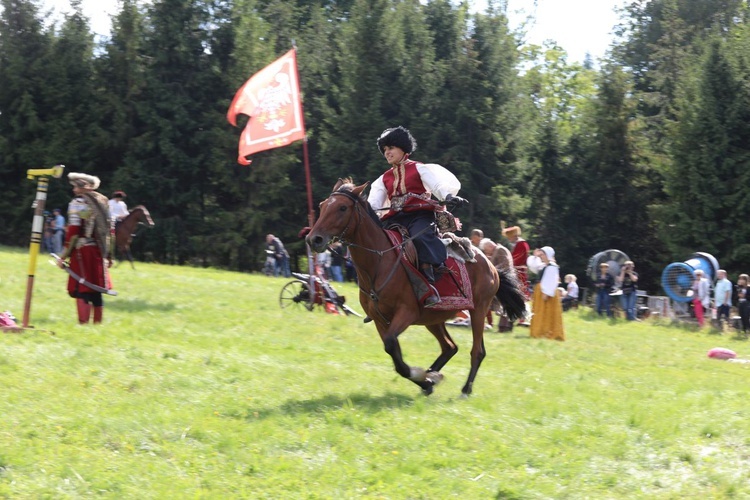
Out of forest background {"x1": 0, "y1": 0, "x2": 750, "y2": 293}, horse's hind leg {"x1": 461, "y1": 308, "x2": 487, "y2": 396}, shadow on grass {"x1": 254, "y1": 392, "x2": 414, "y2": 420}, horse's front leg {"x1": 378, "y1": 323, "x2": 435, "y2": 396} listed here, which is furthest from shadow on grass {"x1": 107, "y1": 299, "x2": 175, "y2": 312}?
forest background {"x1": 0, "y1": 0, "x2": 750, "y2": 293}

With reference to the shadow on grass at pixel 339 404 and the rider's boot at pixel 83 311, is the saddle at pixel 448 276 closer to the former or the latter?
the shadow on grass at pixel 339 404

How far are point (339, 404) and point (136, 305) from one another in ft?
31.8

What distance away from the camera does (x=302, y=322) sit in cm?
1723

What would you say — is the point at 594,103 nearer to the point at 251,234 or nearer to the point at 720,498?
the point at 251,234

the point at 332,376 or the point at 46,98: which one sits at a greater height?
the point at 46,98

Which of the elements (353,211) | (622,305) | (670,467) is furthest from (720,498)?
(622,305)

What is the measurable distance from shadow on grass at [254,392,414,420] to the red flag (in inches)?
395

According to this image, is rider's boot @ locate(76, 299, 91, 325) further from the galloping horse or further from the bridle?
the galloping horse

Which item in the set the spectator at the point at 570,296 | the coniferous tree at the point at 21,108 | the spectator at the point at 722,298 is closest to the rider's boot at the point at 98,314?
the spectator at the point at 570,296

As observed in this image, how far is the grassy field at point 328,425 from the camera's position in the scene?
23.2ft

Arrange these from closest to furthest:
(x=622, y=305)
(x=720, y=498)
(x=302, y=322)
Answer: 1. (x=720, y=498)
2. (x=302, y=322)
3. (x=622, y=305)

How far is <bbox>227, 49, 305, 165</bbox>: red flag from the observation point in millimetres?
19078

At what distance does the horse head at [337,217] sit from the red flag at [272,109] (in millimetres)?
9487

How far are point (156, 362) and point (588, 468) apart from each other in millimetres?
4833
